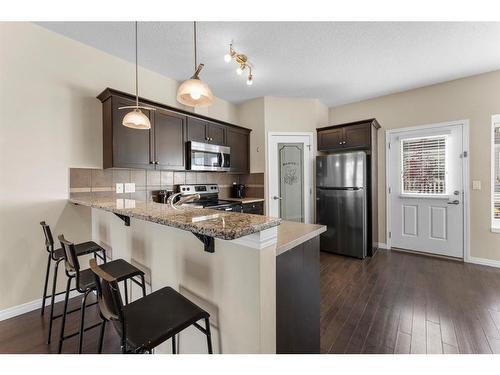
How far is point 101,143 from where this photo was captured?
2613mm

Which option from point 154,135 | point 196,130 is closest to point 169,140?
point 154,135

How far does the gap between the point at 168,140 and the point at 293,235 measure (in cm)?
226

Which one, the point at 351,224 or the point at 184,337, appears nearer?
the point at 184,337

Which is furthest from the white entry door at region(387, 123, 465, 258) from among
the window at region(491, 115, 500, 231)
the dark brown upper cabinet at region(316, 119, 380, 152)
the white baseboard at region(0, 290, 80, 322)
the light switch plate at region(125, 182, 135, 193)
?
the white baseboard at region(0, 290, 80, 322)

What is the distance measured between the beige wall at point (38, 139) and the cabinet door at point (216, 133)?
1419 millimetres

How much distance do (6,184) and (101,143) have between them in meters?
0.89

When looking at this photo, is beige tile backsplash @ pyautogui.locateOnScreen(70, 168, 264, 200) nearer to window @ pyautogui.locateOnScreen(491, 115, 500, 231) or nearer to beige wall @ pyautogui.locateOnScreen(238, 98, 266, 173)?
beige wall @ pyautogui.locateOnScreen(238, 98, 266, 173)

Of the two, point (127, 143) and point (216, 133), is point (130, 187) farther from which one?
point (216, 133)

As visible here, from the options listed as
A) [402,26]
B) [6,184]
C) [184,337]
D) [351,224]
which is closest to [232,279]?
[184,337]

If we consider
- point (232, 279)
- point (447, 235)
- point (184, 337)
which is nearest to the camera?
point (232, 279)
